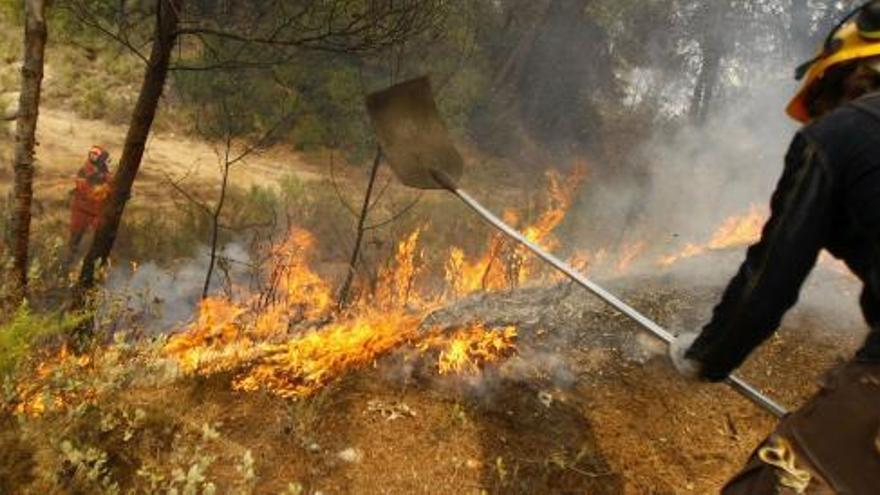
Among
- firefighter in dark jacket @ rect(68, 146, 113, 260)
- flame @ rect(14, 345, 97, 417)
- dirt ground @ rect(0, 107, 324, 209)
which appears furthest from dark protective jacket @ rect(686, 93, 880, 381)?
dirt ground @ rect(0, 107, 324, 209)

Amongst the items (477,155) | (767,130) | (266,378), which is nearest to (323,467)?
(266,378)

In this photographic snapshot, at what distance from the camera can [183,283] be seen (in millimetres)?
10633

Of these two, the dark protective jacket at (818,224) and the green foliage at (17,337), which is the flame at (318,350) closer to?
the green foliage at (17,337)

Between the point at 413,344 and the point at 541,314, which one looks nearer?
the point at 413,344

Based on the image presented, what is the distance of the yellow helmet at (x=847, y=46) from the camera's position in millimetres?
2320

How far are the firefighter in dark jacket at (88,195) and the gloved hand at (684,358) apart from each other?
29.1 feet

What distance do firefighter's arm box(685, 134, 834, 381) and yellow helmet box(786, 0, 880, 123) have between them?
15.1 inches

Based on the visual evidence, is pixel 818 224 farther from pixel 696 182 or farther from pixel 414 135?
pixel 696 182

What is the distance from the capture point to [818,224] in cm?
222

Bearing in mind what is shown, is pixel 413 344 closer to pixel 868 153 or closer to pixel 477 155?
pixel 868 153

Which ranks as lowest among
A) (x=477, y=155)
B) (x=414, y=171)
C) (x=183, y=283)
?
(x=183, y=283)

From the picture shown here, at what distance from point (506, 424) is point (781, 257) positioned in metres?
2.26

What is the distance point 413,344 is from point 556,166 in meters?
18.3

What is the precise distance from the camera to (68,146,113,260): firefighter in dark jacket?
977 centimetres
